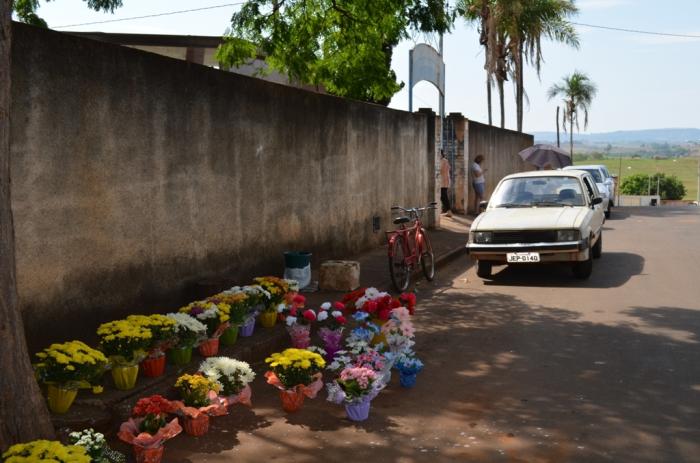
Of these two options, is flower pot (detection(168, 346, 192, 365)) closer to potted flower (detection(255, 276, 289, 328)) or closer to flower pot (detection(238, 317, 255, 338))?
flower pot (detection(238, 317, 255, 338))

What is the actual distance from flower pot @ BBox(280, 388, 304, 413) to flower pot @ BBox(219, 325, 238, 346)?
4.81 feet

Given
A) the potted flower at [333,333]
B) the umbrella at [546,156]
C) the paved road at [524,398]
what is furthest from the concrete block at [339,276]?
the umbrella at [546,156]

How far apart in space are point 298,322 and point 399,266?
331 cm

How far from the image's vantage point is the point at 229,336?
7391 mm

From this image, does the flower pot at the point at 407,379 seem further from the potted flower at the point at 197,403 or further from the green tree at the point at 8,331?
the green tree at the point at 8,331

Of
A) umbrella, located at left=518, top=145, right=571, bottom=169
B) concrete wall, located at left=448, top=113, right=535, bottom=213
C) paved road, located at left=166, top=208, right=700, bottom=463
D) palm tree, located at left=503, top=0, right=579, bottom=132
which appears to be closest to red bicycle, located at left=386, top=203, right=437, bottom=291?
paved road, located at left=166, top=208, right=700, bottom=463

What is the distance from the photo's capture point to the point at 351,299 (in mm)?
7633

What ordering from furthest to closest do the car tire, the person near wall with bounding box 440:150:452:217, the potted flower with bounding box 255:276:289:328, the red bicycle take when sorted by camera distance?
the person near wall with bounding box 440:150:452:217, the car tire, the red bicycle, the potted flower with bounding box 255:276:289:328

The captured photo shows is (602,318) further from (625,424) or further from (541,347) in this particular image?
(625,424)

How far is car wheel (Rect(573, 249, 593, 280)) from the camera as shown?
12080 mm

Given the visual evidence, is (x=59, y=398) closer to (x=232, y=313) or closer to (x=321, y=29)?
(x=232, y=313)

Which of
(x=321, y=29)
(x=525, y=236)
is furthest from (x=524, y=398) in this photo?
(x=321, y=29)

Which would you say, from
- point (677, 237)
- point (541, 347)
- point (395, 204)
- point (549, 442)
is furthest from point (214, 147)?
point (677, 237)

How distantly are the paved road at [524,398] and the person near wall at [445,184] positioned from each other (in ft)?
34.3
